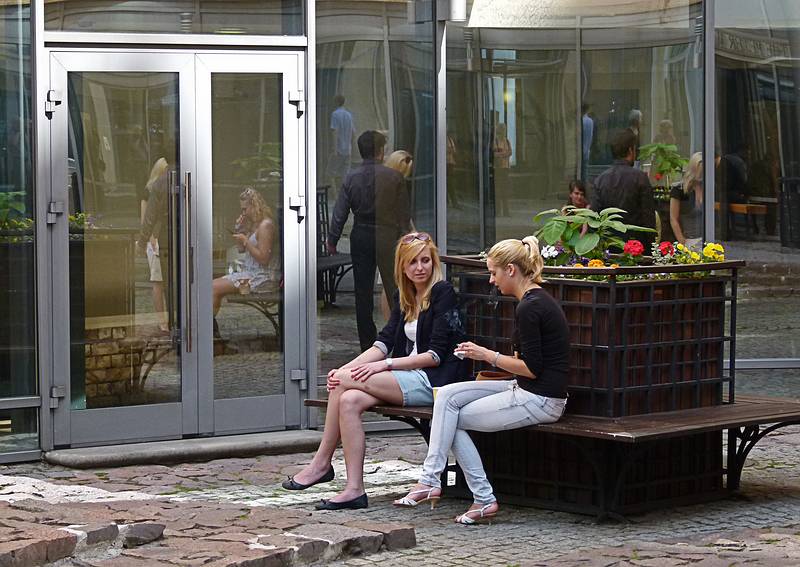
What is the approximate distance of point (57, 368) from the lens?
945 centimetres

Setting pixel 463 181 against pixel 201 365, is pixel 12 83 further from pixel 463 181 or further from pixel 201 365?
pixel 463 181

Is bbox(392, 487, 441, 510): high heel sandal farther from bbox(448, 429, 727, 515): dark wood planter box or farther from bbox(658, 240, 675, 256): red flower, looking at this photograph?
bbox(658, 240, 675, 256): red flower

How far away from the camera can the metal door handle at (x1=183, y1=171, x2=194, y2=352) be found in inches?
384

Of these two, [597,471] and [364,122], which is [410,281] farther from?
[364,122]

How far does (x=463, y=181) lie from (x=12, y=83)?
2.97m

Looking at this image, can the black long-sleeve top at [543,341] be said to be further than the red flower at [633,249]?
No

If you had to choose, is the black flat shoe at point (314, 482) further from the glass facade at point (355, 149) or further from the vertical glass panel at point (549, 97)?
the vertical glass panel at point (549, 97)

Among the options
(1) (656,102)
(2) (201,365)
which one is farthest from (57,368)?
(1) (656,102)

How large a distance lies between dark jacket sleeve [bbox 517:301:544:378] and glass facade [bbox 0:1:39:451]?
3.31 m

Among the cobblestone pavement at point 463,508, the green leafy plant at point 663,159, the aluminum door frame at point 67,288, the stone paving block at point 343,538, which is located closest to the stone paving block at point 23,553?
the cobblestone pavement at point 463,508

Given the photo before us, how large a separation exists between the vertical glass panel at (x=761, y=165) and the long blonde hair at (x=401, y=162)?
2142mm

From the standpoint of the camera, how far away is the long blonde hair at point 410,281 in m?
8.14

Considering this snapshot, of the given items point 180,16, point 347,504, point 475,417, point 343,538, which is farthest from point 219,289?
point 343,538

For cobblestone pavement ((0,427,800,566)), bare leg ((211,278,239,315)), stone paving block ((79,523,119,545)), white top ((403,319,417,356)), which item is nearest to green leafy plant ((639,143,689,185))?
cobblestone pavement ((0,427,800,566))
